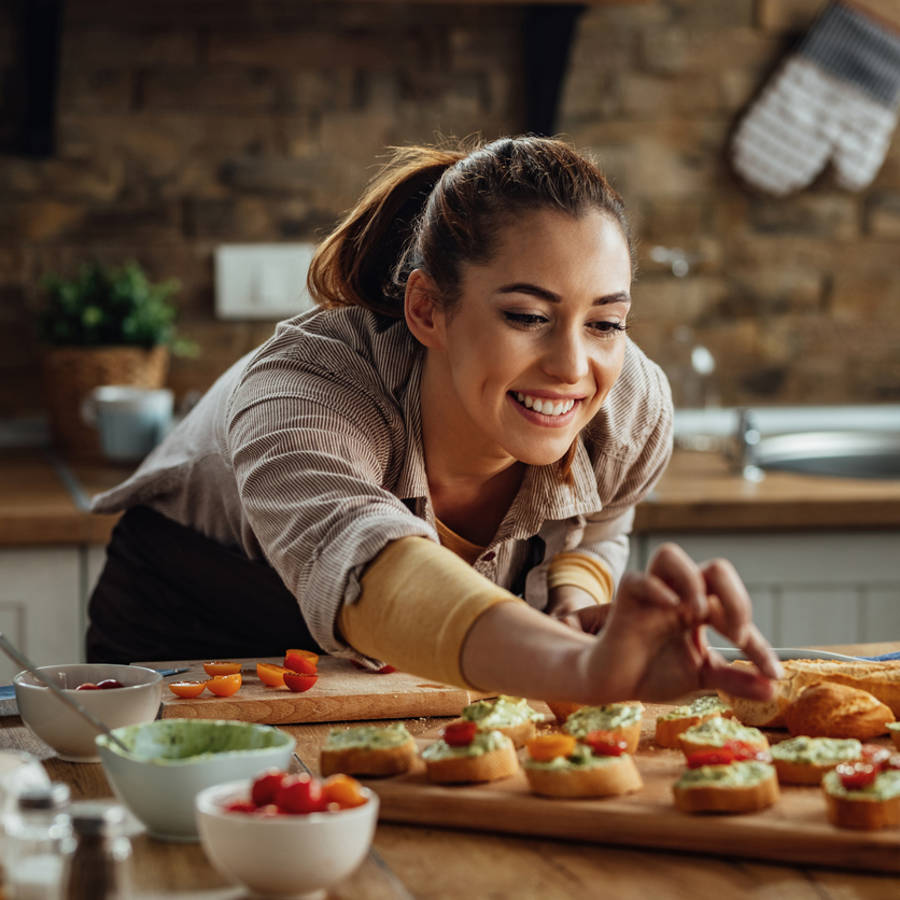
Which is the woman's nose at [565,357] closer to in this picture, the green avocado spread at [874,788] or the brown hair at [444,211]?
the brown hair at [444,211]

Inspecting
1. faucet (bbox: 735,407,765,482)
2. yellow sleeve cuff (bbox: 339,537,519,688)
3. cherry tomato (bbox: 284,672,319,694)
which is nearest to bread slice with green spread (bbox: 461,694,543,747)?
yellow sleeve cuff (bbox: 339,537,519,688)

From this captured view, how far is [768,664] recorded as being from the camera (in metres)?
1.14

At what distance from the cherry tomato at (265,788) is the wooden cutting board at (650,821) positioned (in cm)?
18

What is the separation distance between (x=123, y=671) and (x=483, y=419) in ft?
1.44

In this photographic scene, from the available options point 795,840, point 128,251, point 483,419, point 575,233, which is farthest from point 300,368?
point 128,251

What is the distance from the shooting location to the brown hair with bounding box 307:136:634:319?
147cm

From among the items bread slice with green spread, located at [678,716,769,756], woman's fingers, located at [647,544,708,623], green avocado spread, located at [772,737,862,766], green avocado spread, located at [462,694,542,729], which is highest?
woman's fingers, located at [647,544,708,623]

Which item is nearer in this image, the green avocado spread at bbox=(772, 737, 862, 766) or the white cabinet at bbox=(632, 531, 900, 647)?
the green avocado spread at bbox=(772, 737, 862, 766)

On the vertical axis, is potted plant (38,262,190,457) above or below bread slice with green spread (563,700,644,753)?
above

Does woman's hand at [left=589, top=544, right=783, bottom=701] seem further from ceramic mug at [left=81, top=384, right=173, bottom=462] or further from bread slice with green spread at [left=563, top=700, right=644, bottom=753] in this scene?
ceramic mug at [left=81, top=384, right=173, bottom=462]

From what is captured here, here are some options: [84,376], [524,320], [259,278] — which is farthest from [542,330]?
[259,278]

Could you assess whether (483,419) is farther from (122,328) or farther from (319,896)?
(122,328)

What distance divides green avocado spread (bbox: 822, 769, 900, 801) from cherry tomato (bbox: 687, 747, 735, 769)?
8 cm

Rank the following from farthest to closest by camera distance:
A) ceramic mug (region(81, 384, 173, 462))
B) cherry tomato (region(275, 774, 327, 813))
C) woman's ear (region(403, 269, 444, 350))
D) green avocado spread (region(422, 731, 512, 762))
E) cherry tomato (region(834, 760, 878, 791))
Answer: ceramic mug (region(81, 384, 173, 462)) < woman's ear (region(403, 269, 444, 350)) < green avocado spread (region(422, 731, 512, 762)) < cherry tomato (region(834, 760, 878, 791)) < cherry tomato (region(275, 774, 327, 813))
